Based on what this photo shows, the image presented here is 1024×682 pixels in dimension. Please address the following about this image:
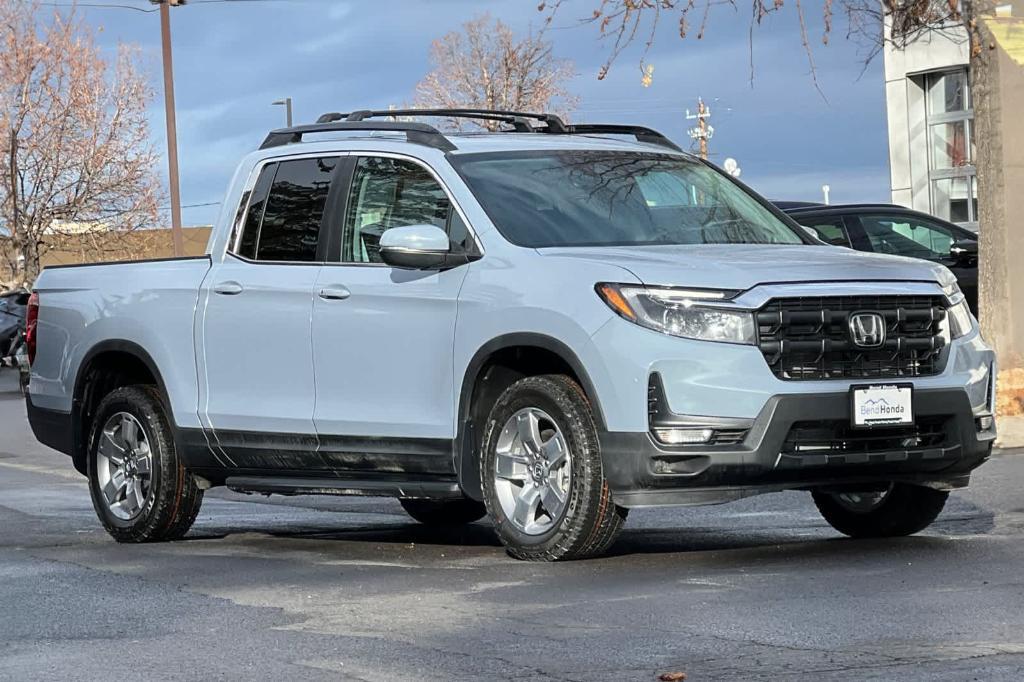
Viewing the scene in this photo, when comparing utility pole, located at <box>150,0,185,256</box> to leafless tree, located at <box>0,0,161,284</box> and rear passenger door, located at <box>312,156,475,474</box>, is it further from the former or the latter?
rear passenger door, located at <box>312,156,475,474</box>

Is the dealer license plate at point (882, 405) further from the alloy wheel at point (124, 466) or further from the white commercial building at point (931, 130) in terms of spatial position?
the white commercial building at point (931, 130)

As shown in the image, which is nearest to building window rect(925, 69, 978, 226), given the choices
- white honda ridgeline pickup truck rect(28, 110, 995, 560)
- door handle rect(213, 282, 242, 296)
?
white honda ridgeline pickup truck rect(28, 110, 995, 560)

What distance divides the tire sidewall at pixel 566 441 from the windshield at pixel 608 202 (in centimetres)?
69

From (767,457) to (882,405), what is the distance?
572mm

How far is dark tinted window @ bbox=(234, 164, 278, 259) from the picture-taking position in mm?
9602

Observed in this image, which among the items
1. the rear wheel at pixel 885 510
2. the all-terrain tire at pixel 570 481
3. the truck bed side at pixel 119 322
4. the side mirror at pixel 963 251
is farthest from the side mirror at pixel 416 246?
the side mirror at pixel 963 251

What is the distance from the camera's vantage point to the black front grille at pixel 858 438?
7.68 metres

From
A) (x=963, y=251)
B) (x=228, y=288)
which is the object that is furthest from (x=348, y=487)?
(x=963, y=251)

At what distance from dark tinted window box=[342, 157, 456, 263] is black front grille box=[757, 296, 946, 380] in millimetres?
1876

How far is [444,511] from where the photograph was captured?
425 inches

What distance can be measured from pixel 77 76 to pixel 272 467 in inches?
1596

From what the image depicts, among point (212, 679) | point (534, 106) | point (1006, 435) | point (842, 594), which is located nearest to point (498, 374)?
point (842, 594)

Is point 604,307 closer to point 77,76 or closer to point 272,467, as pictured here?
point 272,467

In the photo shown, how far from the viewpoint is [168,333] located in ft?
32.1
